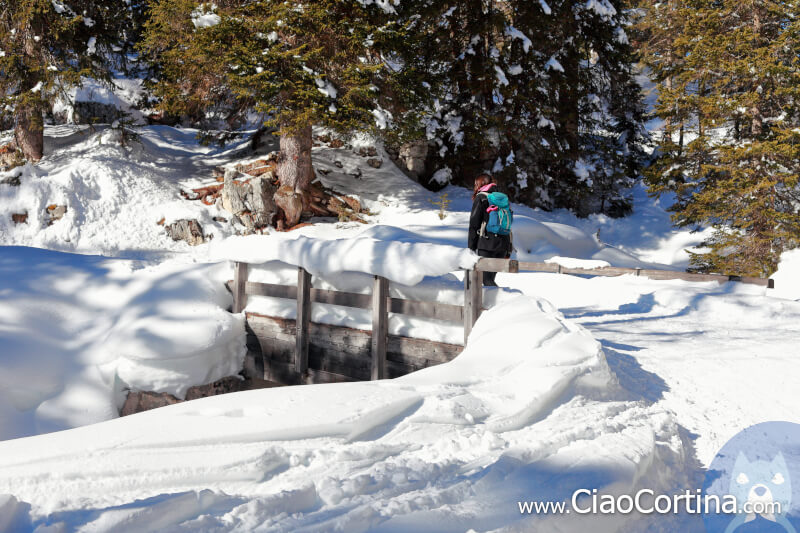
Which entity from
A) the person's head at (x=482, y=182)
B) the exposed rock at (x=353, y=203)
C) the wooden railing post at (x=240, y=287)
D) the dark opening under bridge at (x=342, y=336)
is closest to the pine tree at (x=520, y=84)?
the exposed rock at (x=353, y=203)

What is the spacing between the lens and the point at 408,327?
216 inches

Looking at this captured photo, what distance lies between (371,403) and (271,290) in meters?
3.79

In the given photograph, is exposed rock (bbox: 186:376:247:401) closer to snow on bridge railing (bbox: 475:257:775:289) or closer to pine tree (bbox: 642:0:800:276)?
snow on bridge railing (bbox: 475:257:775:289)

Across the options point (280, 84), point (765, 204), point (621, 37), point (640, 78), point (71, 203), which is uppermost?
point (640, 78)

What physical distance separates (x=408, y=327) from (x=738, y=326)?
4.81 metres

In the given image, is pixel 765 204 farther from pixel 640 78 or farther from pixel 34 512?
pixel 640 78

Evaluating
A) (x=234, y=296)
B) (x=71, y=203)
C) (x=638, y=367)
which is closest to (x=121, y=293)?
(x=234, y=296)

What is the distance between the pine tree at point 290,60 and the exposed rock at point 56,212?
13.3 ft

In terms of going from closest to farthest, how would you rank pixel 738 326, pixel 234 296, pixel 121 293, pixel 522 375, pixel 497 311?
pixel 522 375 → pixel 497 311 → pixel 121 293 → pixel 234 296 → pixel 738 326

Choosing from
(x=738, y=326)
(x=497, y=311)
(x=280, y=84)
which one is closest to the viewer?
(x=497, y=311)

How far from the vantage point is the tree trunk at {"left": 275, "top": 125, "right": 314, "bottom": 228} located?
46.3ft

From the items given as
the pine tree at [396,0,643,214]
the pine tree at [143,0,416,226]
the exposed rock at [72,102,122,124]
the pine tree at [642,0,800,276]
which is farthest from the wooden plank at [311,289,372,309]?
the exposed rock at [72,102,122,124]

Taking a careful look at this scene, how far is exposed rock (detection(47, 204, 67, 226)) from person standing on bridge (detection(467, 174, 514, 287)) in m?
11.6

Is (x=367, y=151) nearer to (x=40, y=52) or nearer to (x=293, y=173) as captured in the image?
(x=293, y=173)
